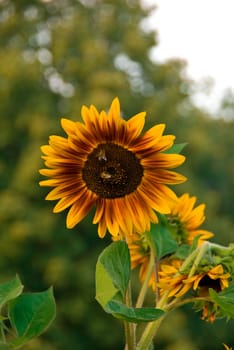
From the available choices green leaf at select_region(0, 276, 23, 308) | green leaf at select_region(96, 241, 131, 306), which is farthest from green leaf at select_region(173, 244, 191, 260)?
green leaf at select_region(0, 276, 23, 308)

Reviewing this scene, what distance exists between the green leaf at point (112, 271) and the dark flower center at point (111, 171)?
0.12m

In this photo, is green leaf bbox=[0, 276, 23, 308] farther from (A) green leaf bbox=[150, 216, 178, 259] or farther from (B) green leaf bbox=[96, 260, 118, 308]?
(A) green leaf bbox=[150, 216, 178, 259]

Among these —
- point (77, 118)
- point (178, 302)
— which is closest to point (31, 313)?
point (178, 302)

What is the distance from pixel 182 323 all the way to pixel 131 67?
3.78 metres

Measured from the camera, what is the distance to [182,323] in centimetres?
934

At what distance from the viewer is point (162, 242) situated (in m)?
0.82

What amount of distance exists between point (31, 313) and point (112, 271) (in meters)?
0.09

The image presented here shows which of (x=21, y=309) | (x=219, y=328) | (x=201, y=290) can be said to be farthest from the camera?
(x=219, y=328)

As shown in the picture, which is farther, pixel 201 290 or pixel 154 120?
pixel 154 120

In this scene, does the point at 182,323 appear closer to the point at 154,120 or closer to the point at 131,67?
the point at 154,120

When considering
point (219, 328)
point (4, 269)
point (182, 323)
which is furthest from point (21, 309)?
point (219, 328)

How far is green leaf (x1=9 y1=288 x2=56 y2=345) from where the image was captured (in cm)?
62

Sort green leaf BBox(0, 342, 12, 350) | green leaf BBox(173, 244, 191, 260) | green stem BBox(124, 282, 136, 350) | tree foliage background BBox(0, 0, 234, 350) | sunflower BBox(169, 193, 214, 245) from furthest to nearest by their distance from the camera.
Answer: tree foliage background BBox(0, 0, 234, 350)
sunflower BBox(169, 193, 214, 245)
green leaf BBox(173, 244, 191, 260)
green stem BBox(124, 282, 136, 350)
green leaf BBox(0, 342, 12, 350)

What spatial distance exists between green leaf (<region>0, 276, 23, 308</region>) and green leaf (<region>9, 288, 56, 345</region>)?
0.02 meters
